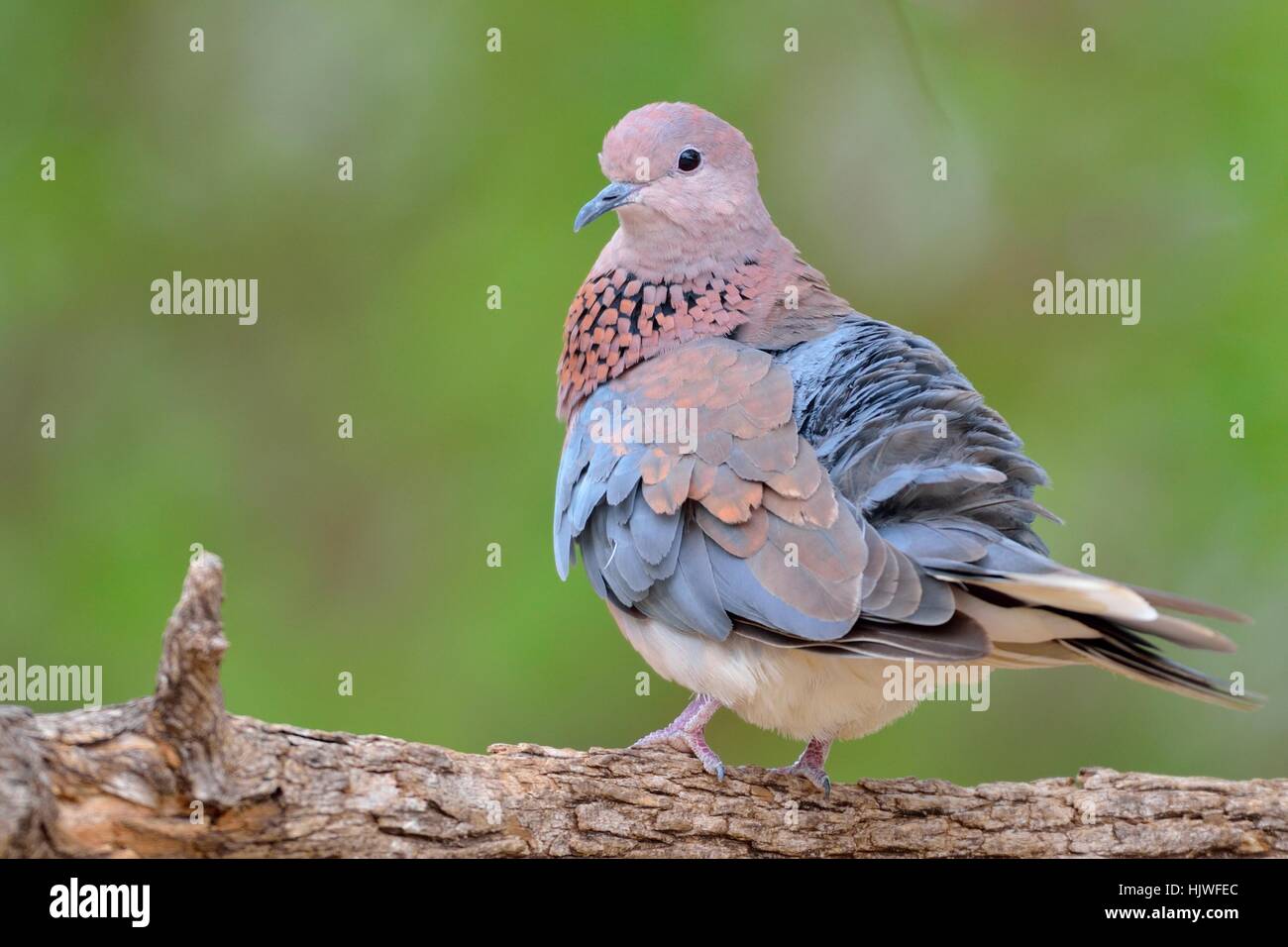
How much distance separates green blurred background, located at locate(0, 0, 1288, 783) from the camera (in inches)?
211

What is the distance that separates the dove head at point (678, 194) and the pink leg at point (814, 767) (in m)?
1.45

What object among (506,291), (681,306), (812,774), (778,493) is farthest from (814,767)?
(506,291)

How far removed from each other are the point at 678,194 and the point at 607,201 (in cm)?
22

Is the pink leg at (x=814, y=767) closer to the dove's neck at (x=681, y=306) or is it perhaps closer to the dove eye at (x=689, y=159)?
the dove's neck at (x=681, y=306)

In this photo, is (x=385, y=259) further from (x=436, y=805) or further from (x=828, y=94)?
(x=436, y=805)

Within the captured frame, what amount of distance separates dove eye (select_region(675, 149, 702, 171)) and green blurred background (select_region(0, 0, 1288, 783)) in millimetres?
1505

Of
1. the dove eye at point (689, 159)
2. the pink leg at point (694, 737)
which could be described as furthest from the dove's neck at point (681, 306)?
Result: the pink leg at point (694, 737)

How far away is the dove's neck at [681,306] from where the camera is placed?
387cm

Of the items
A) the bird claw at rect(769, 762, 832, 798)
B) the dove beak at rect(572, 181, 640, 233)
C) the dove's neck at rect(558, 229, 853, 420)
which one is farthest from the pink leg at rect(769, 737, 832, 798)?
the dove beak at rect(572, 181, 640, 233)

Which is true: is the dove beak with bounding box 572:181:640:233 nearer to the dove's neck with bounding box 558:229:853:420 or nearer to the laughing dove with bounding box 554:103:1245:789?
the laughing dove with bounding box 554:103:1245:789

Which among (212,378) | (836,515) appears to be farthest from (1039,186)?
(212,378)

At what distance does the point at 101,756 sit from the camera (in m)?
2.47

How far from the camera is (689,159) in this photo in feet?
13.6

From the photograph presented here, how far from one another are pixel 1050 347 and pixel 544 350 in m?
2.12
